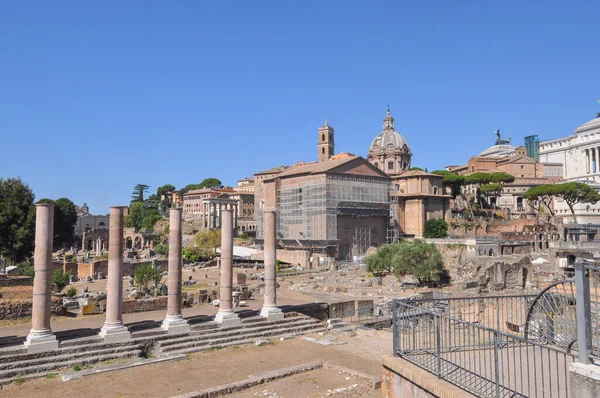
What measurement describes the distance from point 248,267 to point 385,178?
21.4 metres

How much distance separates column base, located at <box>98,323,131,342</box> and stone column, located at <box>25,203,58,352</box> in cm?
129

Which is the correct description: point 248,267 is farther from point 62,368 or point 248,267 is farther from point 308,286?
point 62,368

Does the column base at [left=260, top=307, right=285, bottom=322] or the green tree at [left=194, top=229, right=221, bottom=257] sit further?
the green tree at [left=194, top=229, right=221, bottom=257]

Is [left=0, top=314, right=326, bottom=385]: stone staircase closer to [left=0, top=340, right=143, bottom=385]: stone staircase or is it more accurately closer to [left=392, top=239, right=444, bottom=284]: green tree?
[left=0, top=340, right=143, bottom=385]: stone staircase

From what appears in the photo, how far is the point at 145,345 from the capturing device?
13.8 m

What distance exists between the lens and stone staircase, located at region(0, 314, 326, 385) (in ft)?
38.5

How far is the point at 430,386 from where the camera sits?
6.07 metres

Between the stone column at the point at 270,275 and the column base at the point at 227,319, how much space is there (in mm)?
1360

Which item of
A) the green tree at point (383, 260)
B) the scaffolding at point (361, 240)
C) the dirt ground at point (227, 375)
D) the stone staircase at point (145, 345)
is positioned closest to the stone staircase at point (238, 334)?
the stone staircase at point (145, 345)

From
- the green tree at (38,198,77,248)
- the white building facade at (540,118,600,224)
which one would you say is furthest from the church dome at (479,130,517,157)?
the green tree at (38,198,77,248)

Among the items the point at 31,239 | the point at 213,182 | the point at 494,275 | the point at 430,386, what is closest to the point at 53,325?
the point at 430,386

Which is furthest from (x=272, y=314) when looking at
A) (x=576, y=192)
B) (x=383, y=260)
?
(x=576, y=192)

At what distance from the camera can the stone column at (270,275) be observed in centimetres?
1717

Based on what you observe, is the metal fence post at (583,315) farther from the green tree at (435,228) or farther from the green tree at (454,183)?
the green tree at (454,183)
